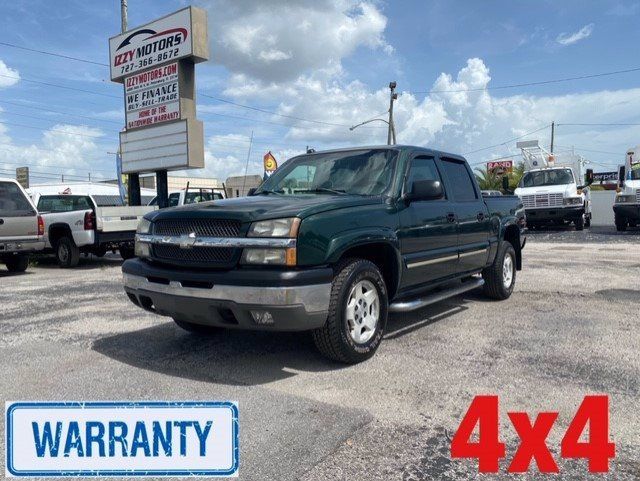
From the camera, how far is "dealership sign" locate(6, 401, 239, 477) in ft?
8.55

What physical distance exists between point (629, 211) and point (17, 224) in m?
17.7

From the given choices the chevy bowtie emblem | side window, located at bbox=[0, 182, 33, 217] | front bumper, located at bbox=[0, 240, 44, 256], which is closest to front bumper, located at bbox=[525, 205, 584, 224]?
front bumper, located at bbox=[0, 240, 44, 256]

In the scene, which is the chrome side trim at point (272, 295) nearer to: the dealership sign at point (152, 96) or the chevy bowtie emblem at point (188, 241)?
the chevy bowtie emblem at point (188, 241)

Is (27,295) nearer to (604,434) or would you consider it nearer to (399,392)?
(399,392)

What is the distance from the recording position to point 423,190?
4.81 meters

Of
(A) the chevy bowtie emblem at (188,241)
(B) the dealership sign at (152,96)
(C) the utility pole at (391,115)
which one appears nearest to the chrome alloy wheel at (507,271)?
(A) the chevy bowtie emblem at (188,241)

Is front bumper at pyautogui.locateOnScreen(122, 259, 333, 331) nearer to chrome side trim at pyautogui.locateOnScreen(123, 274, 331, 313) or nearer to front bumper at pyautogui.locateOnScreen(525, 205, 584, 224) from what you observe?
chrome side trim at pyautogui.locateOnScreen(123, 274, 331, 313)

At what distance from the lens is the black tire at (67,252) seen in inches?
475

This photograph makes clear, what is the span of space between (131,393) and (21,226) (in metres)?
8.30

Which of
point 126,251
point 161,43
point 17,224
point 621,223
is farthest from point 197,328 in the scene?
point 621,223

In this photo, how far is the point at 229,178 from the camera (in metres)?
63.0

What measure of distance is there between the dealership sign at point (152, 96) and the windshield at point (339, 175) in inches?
366

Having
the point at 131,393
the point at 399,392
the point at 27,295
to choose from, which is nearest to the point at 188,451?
the point at 131,393

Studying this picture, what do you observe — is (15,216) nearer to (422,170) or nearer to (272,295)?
(422,170)
